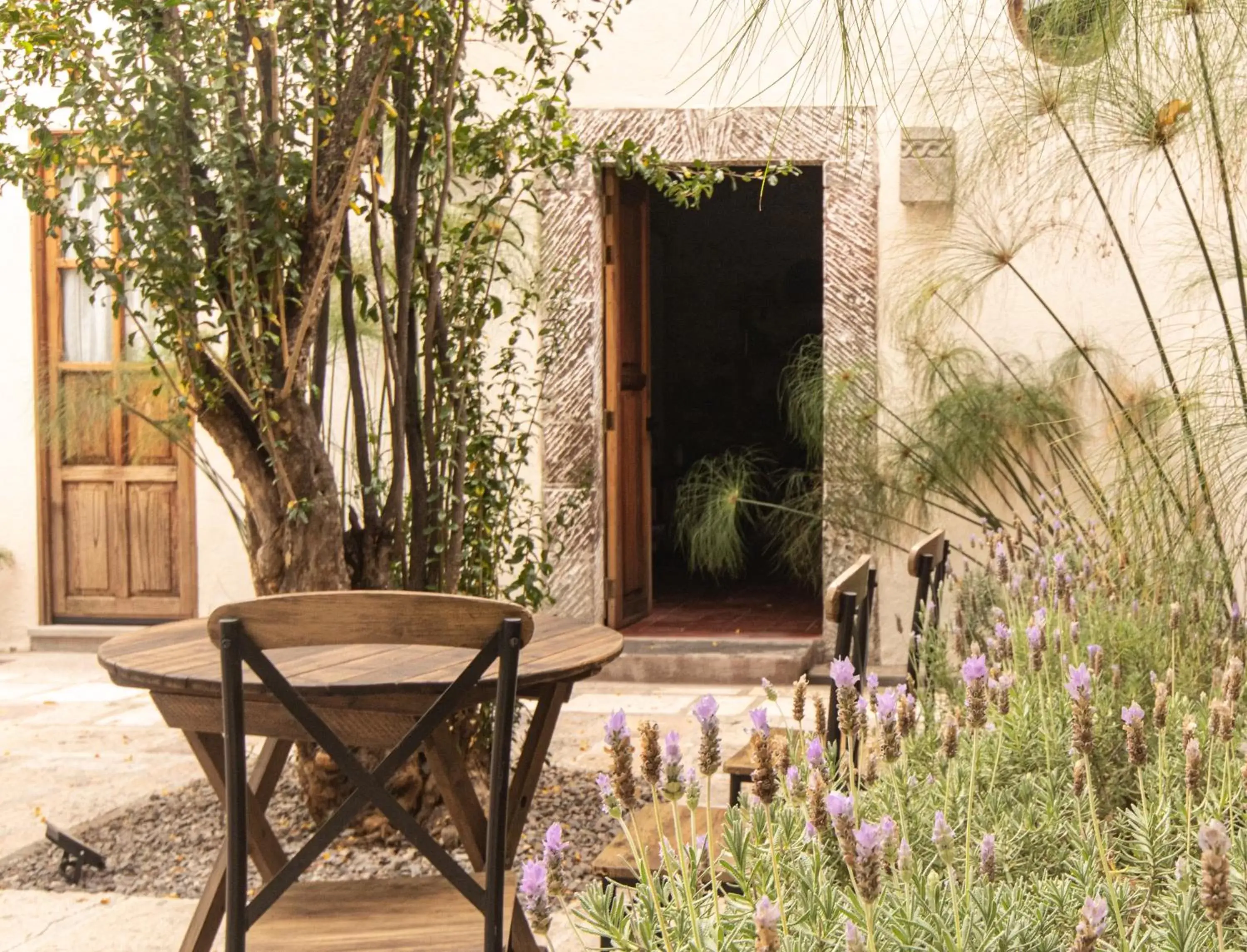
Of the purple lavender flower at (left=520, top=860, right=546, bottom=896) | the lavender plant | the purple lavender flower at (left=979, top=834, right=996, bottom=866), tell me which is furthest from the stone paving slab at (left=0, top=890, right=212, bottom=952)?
the purple lavender flower at (left=979, top=834, right=996, bottom=866)

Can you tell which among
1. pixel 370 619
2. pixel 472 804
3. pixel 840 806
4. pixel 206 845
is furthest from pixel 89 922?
pixel 840 806

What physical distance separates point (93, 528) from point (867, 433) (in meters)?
3.77

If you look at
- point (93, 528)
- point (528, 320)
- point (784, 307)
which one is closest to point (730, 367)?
point (784, 307)

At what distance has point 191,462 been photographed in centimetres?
730

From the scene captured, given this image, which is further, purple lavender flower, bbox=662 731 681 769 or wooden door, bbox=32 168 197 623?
wooden door, bbox=32 168 197 623

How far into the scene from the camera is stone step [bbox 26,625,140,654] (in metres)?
7.28

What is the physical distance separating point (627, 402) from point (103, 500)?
2.60 meters

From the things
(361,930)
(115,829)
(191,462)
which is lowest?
(115,829)

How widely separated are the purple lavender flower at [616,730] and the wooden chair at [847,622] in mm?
792

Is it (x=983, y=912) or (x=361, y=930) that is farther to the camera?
(x=361, y=930)

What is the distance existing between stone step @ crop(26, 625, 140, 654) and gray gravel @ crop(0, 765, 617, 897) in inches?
123

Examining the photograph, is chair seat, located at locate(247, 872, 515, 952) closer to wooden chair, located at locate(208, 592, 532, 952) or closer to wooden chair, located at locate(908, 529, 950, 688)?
wooden chair, located at locate(208, 592, 532, 952)

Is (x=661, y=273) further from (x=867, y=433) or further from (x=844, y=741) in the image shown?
(x=844, y=741)

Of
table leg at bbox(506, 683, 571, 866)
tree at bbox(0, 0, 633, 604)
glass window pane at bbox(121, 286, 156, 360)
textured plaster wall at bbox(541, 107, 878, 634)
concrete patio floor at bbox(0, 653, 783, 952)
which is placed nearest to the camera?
table leg at bbox(506, 683, 571, 866)
